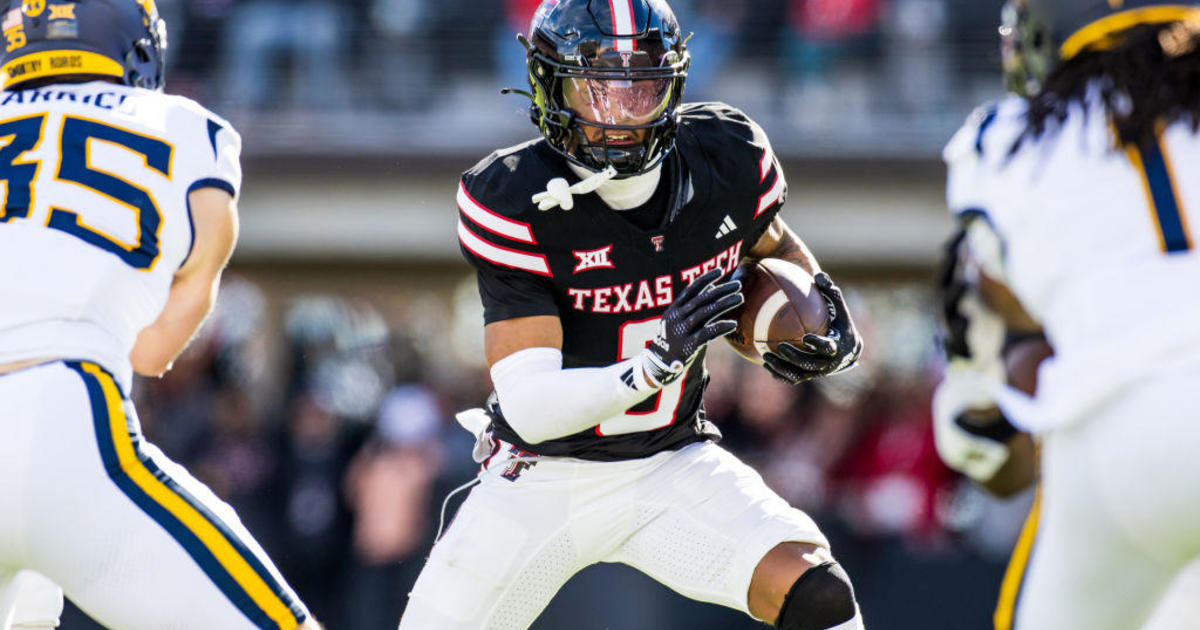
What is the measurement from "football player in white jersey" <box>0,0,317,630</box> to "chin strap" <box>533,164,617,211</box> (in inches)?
30.2

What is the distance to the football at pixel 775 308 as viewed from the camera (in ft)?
13.2

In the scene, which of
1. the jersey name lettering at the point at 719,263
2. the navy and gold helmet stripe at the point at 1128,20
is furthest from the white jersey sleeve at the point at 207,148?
the navy and gold helmet stripe at the point at 1128,20

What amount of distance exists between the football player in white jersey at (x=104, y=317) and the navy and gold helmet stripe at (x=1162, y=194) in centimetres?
196

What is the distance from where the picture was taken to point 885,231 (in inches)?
497

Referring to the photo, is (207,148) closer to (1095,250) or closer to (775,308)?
(775,308)

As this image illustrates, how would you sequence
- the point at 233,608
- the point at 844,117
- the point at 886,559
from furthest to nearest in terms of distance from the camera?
the point at 844,117 < the point at 886,559 < the point at 233,608

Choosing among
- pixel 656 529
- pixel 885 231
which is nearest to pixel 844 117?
pixel 885 231

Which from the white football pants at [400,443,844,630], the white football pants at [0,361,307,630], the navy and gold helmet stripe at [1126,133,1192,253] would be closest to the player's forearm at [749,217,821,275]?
the white football pants at [400,443,844,630]

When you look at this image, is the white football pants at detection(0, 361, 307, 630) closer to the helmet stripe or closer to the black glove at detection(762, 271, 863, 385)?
the black glove at detection(762, 271, 863, 385)

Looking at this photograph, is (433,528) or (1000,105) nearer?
(1000,105)

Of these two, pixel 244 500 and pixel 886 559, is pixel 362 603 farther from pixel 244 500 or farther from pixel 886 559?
pixel 886 559

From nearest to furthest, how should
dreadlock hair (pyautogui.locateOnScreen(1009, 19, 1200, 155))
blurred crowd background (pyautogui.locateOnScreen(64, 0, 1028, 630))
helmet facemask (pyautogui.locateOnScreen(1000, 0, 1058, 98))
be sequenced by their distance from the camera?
dreadlock hair (pyautogui.locateOnScreen(1009, 19, 1200, 155)), helmet facemask (pyautogui.locateOnScreen(1000, 0, 1058, 98)), blurred crowd background (pyautogui.locateOnScreen(64, 0, 1028, 630))

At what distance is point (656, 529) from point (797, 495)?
464 cm

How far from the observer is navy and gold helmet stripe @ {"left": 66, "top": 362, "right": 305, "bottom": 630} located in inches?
128
